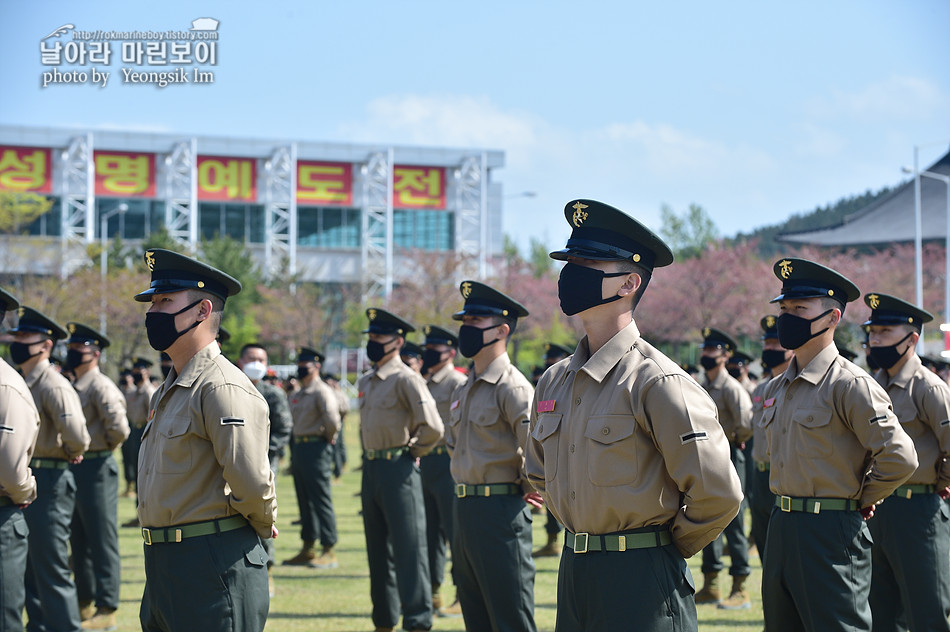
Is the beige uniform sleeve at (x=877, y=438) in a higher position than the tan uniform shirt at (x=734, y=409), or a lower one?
higher

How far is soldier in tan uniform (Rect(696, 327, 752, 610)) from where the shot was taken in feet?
31.4

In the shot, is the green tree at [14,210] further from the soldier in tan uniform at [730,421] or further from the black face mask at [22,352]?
the soldier in tan uniform at [730,421]

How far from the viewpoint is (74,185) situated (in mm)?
49281

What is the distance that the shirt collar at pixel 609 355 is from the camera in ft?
13.5

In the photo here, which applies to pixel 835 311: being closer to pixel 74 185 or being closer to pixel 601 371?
pixel 601 371

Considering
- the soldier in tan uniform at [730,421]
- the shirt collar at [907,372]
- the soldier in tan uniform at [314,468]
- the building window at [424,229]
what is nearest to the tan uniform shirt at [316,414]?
the soldier in tan uniform at [314,468]

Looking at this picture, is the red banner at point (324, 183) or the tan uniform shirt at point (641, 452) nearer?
the tan uniform shirt at point (641, 452)

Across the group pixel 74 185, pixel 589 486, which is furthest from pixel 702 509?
pixel 74 185

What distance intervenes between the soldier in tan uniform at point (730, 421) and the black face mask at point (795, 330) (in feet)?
13.4

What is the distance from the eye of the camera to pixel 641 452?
4000mm

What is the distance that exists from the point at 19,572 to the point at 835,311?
16.8 feet

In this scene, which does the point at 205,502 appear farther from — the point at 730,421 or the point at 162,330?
the point at 730,421

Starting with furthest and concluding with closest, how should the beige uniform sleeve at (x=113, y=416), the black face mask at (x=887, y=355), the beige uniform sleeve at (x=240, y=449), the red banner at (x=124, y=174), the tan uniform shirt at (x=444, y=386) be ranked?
the red banner at (x=124, y=174)
the tan uniform shirt at (x=444, y=386)
the beige uniform sleeve at (x=113, y=416)
the black face mask at (x=887, y=355)
the beige uniform sleeve at (x=240, y=449)

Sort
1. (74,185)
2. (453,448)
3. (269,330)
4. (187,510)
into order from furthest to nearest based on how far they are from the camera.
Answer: (74,185) → (269,330) → (453,448) → (187,510)
